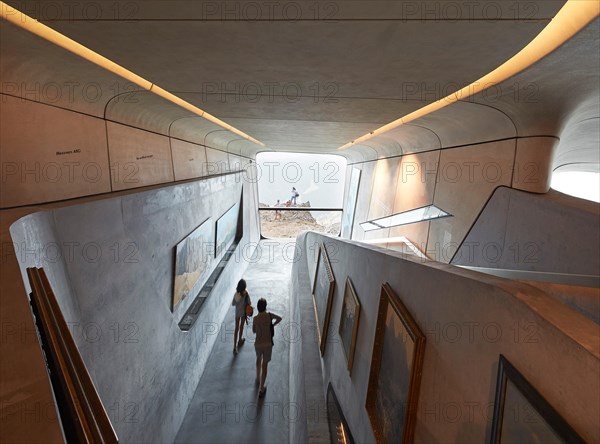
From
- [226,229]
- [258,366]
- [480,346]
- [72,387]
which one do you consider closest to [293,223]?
[226,229]

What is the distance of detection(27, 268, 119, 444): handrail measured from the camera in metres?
1.05

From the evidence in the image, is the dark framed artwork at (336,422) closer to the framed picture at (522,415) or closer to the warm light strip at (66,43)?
the framed picture at (522,415)

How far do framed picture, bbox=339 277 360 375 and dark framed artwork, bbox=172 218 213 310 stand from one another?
2.72 m

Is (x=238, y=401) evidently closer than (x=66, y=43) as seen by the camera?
No

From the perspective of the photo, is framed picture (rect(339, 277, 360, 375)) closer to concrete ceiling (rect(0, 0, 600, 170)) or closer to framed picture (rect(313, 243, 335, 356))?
framed picture (rect(313, 243, 335, 356))

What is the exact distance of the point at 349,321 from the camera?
352cm

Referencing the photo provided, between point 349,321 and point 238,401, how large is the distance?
9.38 ft

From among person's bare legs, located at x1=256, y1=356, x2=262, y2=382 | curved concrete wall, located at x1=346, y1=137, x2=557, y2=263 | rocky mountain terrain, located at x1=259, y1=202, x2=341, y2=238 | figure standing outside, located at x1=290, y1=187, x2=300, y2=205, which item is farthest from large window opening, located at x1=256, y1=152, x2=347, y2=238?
person's bare legs, located at x1=256, y1=356, x2=262, y2=382

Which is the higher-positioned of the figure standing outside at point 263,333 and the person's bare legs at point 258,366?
the figure standing outside at point 263,333

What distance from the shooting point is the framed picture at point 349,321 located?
3282 millimetres

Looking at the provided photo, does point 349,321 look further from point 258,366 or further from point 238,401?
point 238,401

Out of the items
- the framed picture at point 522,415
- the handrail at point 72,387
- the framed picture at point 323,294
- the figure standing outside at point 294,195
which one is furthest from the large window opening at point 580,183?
the handrail at point 72,387

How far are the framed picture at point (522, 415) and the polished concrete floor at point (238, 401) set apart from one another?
3925mm

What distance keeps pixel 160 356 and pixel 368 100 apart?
414cm
